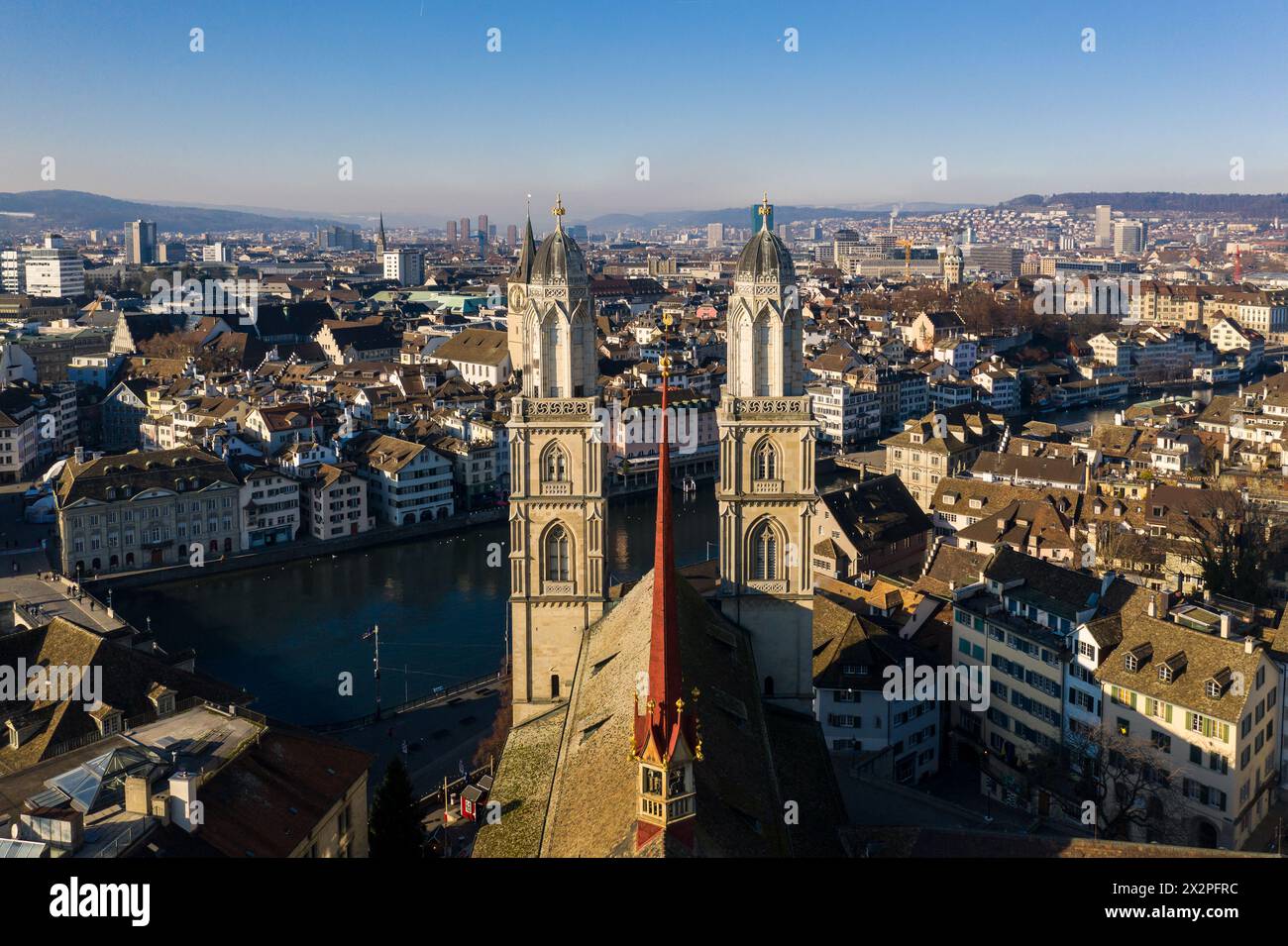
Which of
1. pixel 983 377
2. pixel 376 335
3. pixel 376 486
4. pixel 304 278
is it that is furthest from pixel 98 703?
pixel 304 278

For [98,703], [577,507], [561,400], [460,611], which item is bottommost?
[460,611]

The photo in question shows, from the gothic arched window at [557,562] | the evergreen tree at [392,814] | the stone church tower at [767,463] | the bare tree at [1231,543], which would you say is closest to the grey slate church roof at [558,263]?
the stone church tower at [767,463]

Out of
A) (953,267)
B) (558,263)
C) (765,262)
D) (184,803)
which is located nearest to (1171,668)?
(765,262)

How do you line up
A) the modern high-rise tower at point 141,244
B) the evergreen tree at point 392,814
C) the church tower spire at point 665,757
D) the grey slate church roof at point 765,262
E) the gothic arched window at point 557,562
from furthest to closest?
the modern high-rise tower at point 141,244
the gothic arched window at point 557,562
the grey slate church roof at point 765,262
the evergreen tree at point 392,814
the church tower spire at point 665,757

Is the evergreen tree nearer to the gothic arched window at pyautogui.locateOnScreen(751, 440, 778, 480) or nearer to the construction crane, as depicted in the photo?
the gothic arched window at pyautogui.locateOnScreen(751, 440, 778, 480)

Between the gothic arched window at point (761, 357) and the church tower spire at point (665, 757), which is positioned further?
the gothic arched window at point (761, 357)

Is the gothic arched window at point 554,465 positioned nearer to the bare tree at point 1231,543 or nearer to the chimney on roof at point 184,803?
the chimney on roof at point 184,803

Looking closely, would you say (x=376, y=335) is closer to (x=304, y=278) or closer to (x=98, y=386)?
(x=98, y=386)
